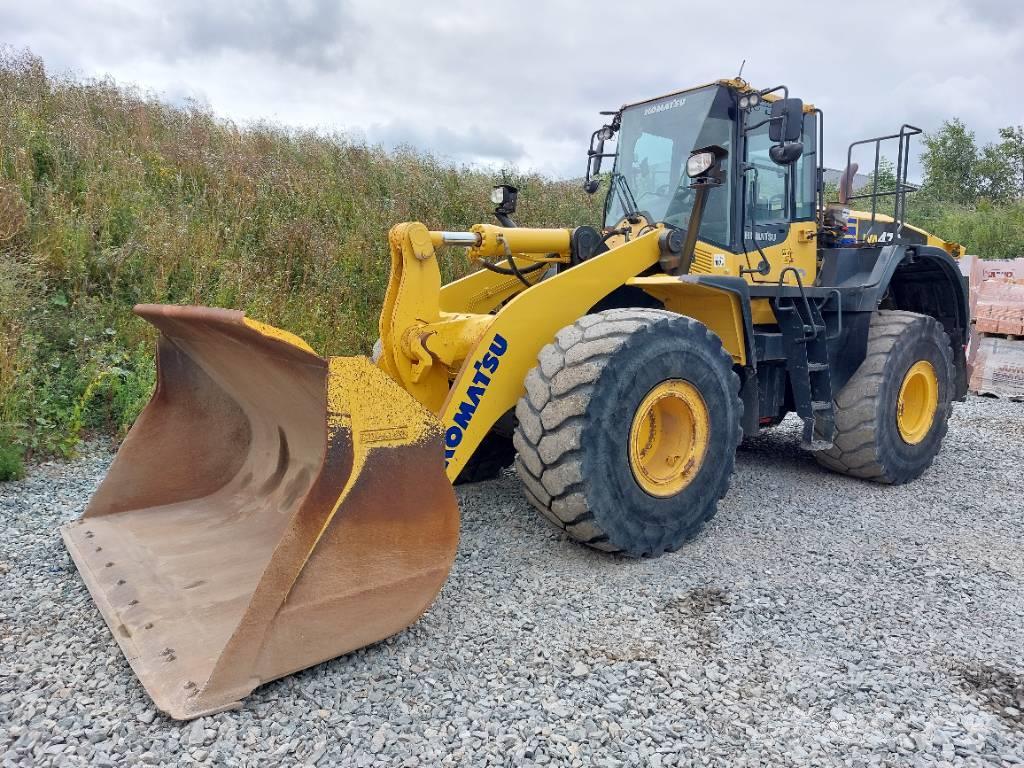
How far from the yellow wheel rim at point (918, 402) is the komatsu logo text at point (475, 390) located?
3320mm

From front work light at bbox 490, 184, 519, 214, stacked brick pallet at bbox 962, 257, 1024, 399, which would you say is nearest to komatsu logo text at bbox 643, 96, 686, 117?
front work light at bbox 490, 184, 519, 214

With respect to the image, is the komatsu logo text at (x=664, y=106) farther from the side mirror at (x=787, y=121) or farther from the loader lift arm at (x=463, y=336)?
the loader lift arm at (x=463, y=336)

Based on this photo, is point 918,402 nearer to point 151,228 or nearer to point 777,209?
point 777,209

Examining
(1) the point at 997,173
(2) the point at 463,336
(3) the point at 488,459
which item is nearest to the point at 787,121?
(2) the point at 463,336

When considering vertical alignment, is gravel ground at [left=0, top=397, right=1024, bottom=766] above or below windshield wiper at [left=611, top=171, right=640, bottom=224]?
below

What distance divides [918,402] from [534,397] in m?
3.65

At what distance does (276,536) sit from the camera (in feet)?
10.3

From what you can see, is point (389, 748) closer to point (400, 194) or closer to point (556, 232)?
point (556, 232)

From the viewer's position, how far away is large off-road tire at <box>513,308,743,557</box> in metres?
3.19

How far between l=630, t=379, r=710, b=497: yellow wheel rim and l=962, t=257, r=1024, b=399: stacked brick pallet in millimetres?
6918

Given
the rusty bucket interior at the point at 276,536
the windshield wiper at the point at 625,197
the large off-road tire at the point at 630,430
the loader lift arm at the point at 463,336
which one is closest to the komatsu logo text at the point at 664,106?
the windshield wiper at the point at 625,197

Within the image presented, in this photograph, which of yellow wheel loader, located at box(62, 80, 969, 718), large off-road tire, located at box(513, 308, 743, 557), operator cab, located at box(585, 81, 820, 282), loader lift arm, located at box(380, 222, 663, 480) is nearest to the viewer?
yellow wheel loader, located at box(62, 80, 969, 718)

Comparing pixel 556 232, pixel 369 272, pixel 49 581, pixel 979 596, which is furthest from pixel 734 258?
pixel 369 272

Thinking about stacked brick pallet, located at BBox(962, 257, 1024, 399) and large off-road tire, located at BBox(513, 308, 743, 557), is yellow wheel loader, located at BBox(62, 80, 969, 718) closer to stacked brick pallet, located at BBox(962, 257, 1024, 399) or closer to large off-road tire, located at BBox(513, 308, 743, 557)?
large off-road tire, located at BBox(513, 308, 743, 557)
